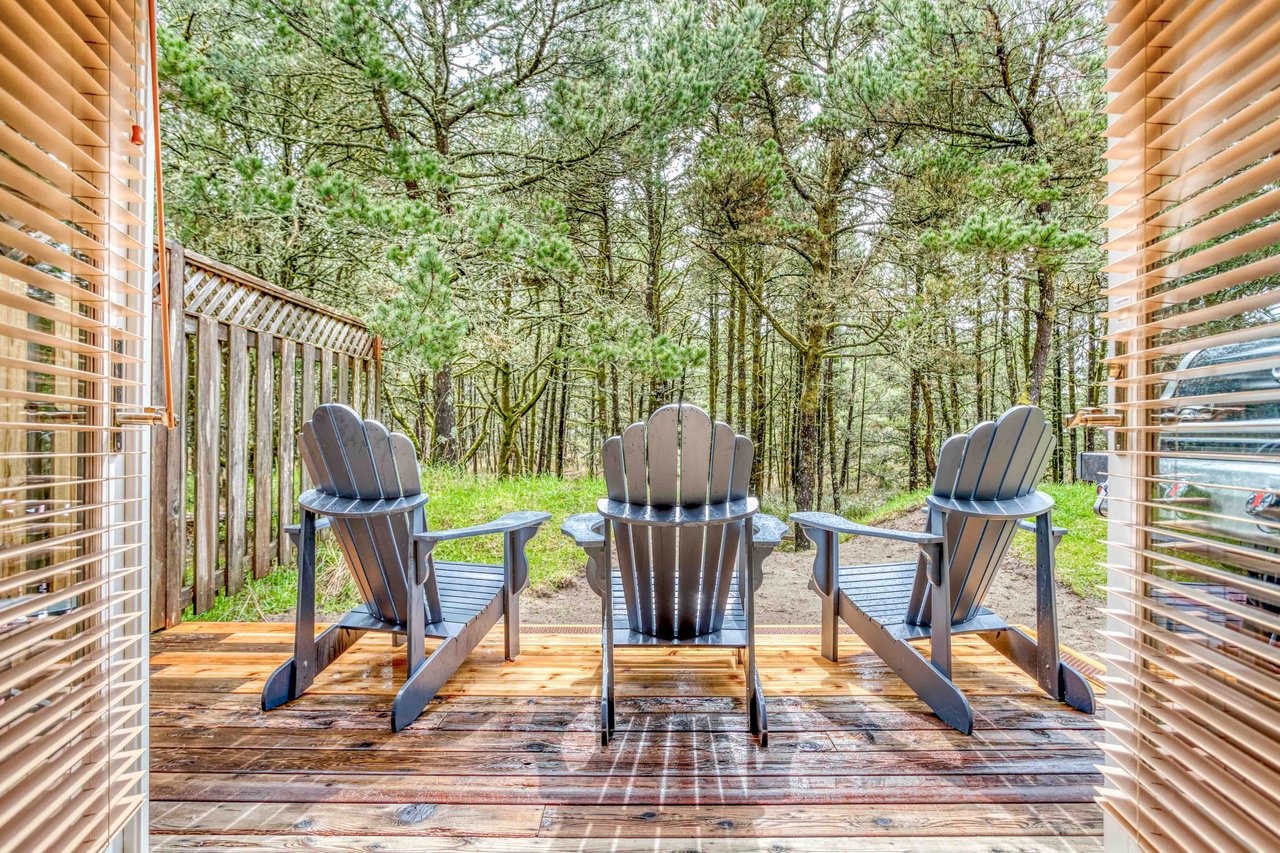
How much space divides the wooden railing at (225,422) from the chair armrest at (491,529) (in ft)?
4.88

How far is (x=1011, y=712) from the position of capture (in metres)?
2.13

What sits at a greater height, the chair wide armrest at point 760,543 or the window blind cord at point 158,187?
the window blind cord at point 158,187

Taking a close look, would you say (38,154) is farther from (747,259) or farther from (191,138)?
(747,259)

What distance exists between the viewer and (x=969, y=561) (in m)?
2.20

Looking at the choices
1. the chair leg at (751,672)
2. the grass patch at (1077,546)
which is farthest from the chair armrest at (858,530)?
the grass patch at (1077,546)

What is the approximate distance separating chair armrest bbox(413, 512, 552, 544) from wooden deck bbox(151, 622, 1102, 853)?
2.15 ft

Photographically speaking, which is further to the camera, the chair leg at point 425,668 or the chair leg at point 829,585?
the chair leg at point 829,585

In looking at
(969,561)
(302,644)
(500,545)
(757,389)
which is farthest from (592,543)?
(757,389)

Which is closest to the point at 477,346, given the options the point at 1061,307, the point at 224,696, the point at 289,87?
the point at 289,87

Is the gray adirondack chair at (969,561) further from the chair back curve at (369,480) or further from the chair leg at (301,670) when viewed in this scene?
the chair leg at (301,670)

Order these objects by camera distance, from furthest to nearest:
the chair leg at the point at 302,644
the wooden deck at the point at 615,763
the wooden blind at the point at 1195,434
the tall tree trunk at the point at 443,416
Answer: the tall tree trunk at the point at 443,416 → the chair leg at the point at 302,644 → the wooden deck at the point at 615,763 → the wooden blind at the point at 1195,434

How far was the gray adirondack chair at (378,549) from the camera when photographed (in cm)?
210

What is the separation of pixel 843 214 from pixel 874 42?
1.89 metres

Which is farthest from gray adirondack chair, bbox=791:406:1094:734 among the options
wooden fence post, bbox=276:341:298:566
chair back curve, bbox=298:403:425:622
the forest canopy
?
wooden fence post, bbox=276:341:298:566
